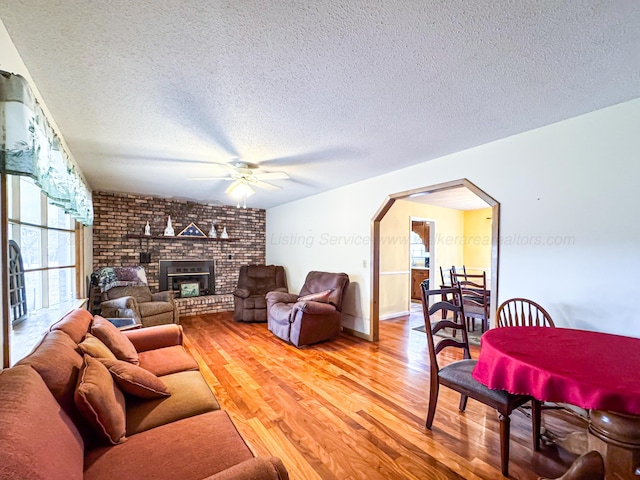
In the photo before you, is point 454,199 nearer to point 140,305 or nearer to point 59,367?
point 140,305

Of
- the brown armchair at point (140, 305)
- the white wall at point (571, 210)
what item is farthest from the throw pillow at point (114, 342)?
the white wall at point (571, 210)

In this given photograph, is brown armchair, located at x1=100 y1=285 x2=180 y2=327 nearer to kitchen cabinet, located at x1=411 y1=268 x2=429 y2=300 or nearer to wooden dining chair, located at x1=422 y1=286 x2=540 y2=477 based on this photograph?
wooden dining chair, located at x1=422 y1=286 x2=540 y2=477

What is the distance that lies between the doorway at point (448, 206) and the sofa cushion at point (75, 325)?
10.4 feet

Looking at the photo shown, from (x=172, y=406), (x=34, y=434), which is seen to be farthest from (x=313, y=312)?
(x=34, y=434)

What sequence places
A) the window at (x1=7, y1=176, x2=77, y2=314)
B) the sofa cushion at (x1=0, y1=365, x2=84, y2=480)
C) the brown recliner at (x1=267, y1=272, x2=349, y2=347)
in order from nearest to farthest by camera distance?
the sofa cushion at (x1=0, y1=365, x2=84, y2=480)
the window at (x1=7, y1=176, x2=77, y2=314)
the brown recliner at (x1=267, y1=272, x2=349, y2=347)

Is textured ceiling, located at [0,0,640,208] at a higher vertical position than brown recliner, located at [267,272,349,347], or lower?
higher

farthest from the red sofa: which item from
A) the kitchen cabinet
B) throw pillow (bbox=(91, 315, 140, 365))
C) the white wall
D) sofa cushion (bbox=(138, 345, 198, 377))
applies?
the kitchen cabinet

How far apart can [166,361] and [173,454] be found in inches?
45.8

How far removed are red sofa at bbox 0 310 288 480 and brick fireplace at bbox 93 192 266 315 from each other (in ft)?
13.0

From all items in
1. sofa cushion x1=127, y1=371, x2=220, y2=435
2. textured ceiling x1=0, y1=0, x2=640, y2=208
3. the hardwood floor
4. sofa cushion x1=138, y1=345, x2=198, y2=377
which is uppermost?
textured ceiling x1=0, y1=0, x2=640, y2=208

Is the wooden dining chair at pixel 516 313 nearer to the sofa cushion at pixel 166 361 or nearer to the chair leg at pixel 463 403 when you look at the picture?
the chair leg at pixel 463 403

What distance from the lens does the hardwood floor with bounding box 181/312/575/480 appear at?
67.8 inches

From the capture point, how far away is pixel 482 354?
1675 millimetres

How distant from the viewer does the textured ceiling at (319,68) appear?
4.06 ft
